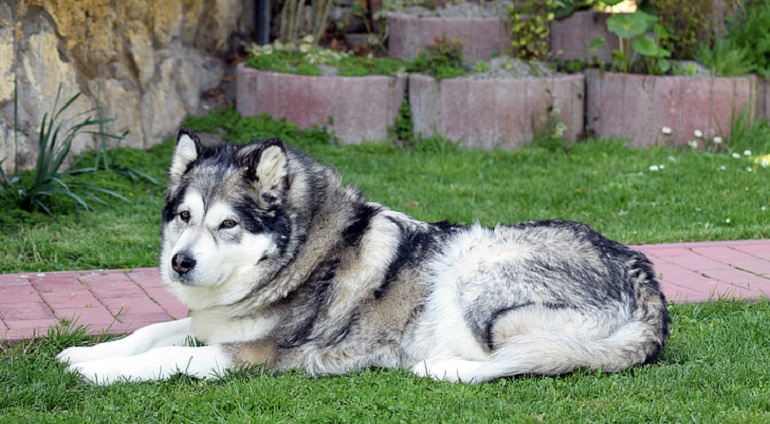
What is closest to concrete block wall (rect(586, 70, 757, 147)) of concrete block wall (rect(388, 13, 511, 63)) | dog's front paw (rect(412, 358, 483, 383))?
concrete block wall (rect(388, 13, 511, 63))

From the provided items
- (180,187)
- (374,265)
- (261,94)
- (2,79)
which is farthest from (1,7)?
(374,265)

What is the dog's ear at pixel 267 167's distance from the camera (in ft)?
13.4

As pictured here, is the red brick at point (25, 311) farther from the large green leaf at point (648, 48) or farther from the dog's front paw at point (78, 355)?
the large green leaf at point (648, 48)

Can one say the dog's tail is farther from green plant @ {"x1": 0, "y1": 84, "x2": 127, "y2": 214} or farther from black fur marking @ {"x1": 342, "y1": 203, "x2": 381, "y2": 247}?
green plant @ {"x1": 0, "y1": 84, "x2": 127, "y2": 214}

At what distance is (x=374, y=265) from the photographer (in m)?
4.31

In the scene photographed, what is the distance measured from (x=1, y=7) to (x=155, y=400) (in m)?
4.53

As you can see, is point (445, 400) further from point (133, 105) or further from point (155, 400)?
point (133, 105)

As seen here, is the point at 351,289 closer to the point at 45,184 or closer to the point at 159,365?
the point at 159,365

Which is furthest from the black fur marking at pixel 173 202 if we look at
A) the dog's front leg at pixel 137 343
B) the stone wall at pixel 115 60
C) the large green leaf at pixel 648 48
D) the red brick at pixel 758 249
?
the large green leaf at pixel 648 48

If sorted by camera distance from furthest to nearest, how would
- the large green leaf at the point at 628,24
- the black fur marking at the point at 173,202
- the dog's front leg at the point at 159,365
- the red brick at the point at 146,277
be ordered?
the large green leaf at the point at 628,24 → the red brick at the point at 146,277 → the black fur marking at the point at 173,202 → the dog's front leg at the point at 159,365

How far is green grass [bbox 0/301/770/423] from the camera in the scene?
142 inches

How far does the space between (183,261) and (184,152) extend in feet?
1.96

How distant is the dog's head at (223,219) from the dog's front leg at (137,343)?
0.25 m

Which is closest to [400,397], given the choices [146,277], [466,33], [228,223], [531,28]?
[228,223]
